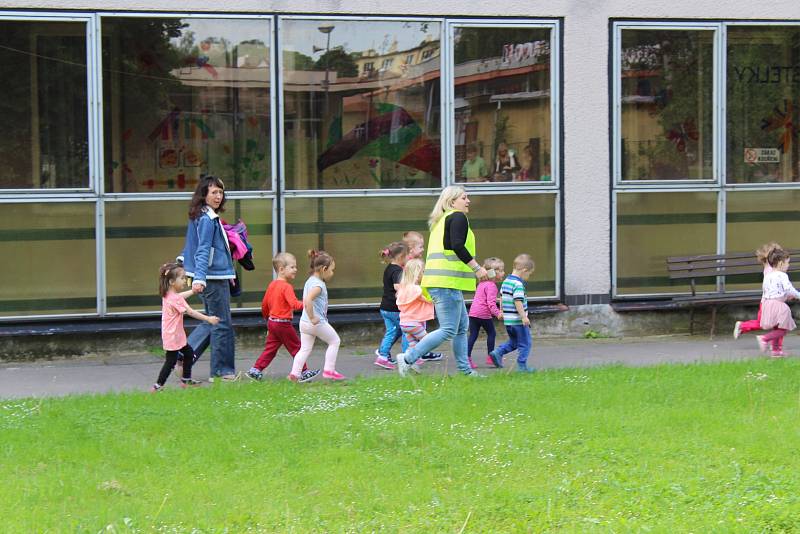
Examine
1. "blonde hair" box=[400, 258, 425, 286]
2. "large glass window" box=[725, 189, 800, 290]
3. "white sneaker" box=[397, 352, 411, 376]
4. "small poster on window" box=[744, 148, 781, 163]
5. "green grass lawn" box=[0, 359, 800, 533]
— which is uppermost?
"small poster on window" box=[744, 148, 781, 163]

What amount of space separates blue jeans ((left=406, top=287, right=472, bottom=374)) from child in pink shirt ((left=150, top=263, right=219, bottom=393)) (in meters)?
1.70

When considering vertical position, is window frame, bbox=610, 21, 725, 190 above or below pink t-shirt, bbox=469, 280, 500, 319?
above

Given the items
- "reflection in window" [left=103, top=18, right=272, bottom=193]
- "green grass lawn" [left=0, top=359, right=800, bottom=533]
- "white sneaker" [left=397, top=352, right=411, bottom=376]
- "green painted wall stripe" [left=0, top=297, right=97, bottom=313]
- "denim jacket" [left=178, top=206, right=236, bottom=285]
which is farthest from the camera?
"reflection in window" [left=103, top=18, right=272, bottom=193]

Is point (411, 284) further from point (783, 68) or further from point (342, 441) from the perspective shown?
point (783, 68)

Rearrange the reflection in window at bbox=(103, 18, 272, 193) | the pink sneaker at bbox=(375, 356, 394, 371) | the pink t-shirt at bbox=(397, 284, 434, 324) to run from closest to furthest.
Answer: the pink t-shirt at bbox=(397, 284, 434, 324)
the pink sneaker at bbox=(375, 356, 394, 371)
the reflection in window at bbox=(103, 18, 272, 193)

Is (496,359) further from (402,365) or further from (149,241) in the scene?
(149,241)

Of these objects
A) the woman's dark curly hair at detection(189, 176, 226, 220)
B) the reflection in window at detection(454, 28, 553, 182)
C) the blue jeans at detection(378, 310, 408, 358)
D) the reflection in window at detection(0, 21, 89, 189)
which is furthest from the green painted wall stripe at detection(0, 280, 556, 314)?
the woman's dark curly hair at detection(189, 176, 226, 220)

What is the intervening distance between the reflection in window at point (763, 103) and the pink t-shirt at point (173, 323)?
669 cm

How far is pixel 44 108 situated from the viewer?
11.9 meters

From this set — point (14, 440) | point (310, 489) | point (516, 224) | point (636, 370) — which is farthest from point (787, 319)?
point (14, 440)

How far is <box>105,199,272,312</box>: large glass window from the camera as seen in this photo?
12.0 m

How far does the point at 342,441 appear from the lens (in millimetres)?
7449

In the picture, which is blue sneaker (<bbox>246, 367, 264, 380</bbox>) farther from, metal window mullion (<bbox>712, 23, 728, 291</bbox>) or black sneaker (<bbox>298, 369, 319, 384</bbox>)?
metal window mullion (<bbox>712, 23, 728, 291</bbox>)

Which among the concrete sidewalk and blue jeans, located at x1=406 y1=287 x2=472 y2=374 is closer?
blue jeans, located at x1=406 y1=287 x2=472 y2=374
